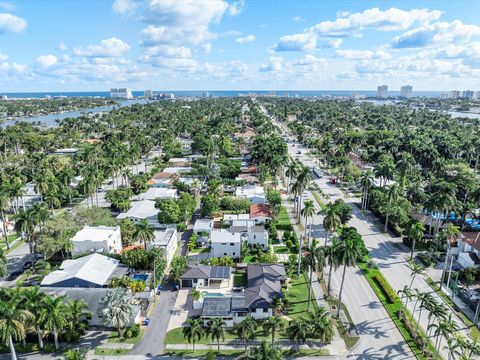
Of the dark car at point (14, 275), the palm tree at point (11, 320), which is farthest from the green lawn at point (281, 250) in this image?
the dark car at point (14, 275)

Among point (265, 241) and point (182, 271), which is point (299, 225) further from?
point (182, 271)

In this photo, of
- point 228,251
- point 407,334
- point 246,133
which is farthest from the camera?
point 246,133

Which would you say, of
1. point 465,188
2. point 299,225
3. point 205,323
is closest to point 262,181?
point 299,225

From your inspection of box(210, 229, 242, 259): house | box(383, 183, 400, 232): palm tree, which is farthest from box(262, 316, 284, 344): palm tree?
box(383, 183, 400, 232): palm tree

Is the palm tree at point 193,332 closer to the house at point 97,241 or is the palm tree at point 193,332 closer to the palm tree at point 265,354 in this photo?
the palm tree at point 265,354

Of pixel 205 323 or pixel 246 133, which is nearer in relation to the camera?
pixel 205 323

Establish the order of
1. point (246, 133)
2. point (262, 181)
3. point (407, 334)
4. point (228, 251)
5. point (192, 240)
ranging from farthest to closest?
point (246, 133) < point (262, 181) < point (192, 240) < point (228, 251) < point (407, 334)

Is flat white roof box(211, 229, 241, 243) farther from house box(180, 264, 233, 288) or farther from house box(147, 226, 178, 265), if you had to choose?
house box(180, 264, 233, 288)
